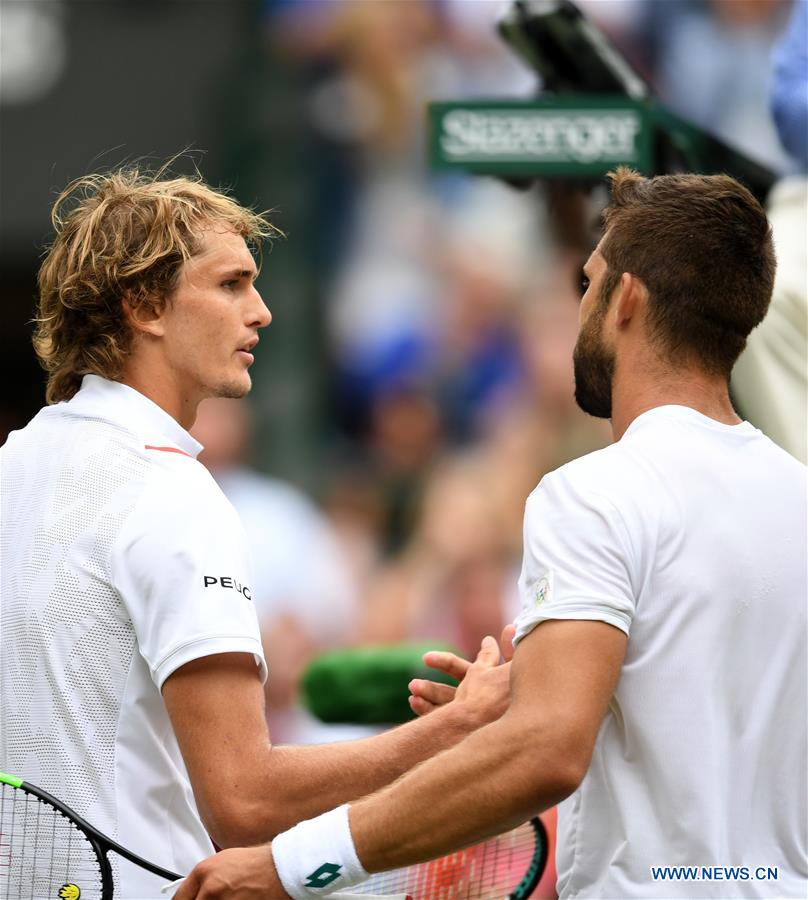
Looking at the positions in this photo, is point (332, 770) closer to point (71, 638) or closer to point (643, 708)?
point (71, 638)

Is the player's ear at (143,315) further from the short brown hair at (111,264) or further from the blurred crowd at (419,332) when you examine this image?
the blurred crowd at (419,332)

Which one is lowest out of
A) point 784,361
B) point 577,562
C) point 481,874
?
point 481,874

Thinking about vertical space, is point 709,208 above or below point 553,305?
below

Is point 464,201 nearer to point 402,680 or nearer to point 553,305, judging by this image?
point 553,305

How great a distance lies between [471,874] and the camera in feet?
9.76

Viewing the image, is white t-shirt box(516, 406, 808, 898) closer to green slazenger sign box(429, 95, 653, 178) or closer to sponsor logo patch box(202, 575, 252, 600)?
sponsor logo patch box(202, 575, 252, 600)

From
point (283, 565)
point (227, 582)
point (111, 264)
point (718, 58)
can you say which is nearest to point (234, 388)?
point (111, 264)

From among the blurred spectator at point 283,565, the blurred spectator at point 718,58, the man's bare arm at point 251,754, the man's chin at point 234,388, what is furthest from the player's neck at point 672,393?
the blurred spectator at point 718,58

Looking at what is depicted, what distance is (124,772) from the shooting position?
8.57 ft

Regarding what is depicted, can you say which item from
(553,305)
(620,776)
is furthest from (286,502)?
(620,776)

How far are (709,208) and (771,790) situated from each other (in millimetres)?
897

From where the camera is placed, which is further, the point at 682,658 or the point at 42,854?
the point at 42,854

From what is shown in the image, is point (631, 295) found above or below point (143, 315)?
below

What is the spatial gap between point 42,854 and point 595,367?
3.90 ft
